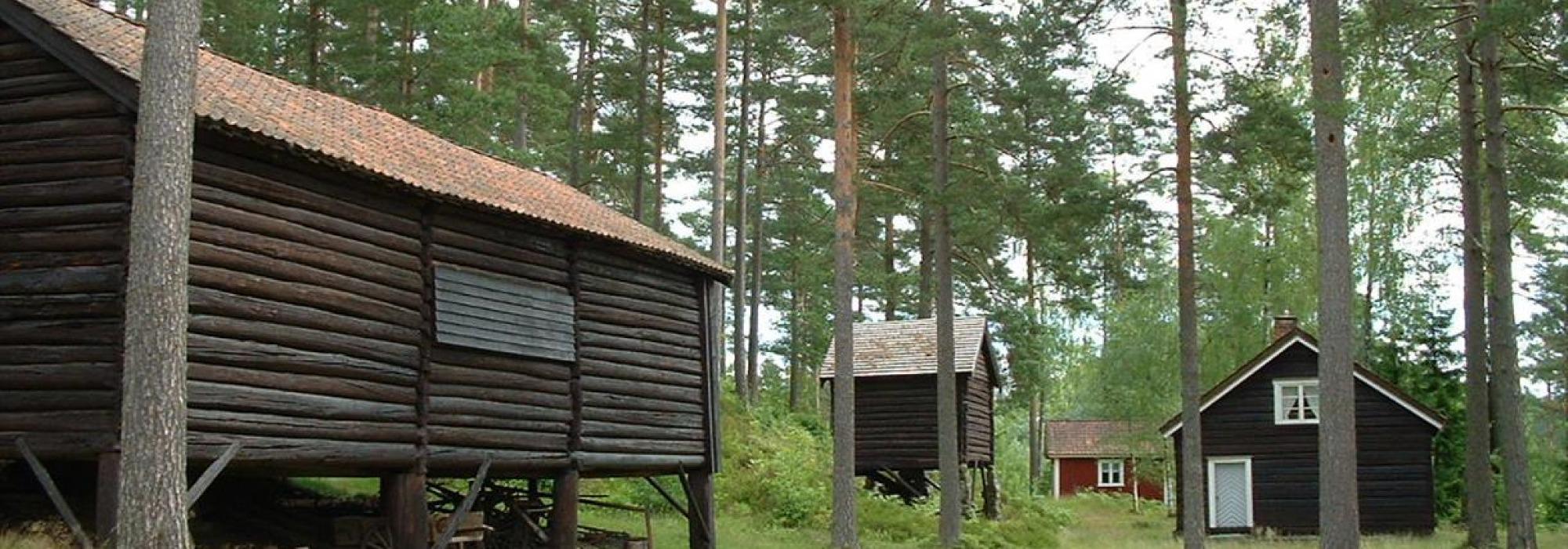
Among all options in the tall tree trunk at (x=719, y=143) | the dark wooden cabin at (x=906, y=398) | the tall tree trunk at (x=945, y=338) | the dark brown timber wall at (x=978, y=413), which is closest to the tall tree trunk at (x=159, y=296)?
the tall tree trunk at (x=945, y=338)

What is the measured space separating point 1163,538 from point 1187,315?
12.5 meters

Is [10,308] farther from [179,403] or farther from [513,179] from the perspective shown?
[513,179]

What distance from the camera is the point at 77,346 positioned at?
11953 millimetres

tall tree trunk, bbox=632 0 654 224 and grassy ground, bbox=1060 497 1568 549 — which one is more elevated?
tall tree trunk, bbox=632 0 654 224

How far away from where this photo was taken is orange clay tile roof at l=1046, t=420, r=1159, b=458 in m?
59.4

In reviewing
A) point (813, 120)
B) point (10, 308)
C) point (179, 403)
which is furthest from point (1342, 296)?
point (813, 120)

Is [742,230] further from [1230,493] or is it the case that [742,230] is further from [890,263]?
[1230,493]

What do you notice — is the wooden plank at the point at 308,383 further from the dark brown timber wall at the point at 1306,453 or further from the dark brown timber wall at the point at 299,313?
the dark brown timber wall at the point at 1306,453

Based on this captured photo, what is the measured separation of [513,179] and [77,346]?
26.3 ft

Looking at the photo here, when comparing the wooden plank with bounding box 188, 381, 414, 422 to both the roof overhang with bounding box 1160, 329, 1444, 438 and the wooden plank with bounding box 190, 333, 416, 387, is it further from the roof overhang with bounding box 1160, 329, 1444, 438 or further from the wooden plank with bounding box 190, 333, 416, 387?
the roof overhang with bounding box 1160, 329, 1444, 438

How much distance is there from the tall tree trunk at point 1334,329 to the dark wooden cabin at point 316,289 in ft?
28.0

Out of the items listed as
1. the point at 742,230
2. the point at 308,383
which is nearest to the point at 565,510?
the point at 308,383

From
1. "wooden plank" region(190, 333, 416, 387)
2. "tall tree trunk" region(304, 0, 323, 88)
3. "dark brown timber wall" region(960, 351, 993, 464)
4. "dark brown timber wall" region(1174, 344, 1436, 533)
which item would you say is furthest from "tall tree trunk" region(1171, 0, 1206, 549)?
"tall tree trunk" region(304, 0, 323, 88)

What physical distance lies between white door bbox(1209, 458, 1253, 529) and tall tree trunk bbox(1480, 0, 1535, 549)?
10.0m
